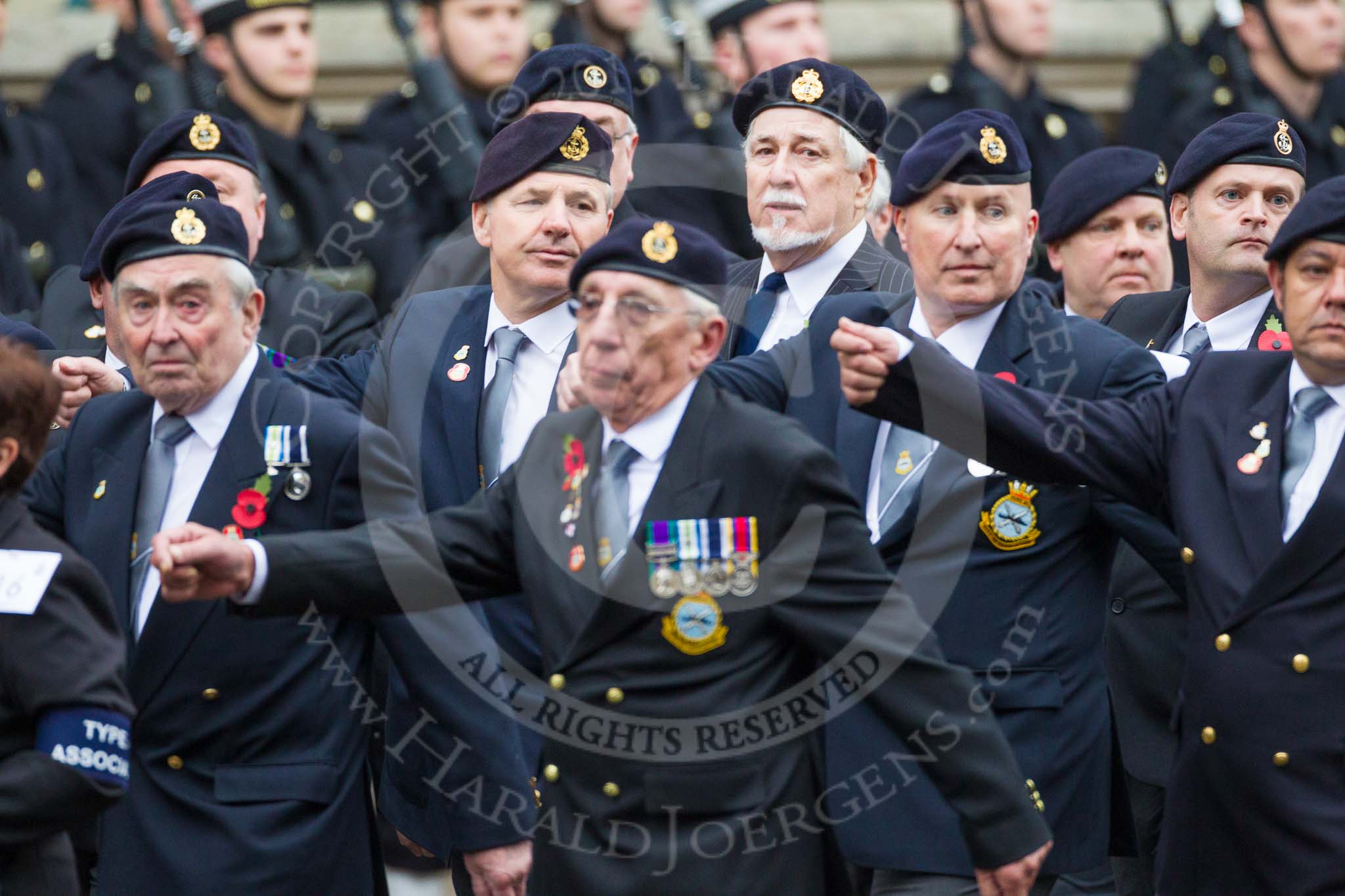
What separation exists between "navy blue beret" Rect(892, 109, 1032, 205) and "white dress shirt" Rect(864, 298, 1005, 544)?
0.31 m

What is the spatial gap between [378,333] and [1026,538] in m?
2.69

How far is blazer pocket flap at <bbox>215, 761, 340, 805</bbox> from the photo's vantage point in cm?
534

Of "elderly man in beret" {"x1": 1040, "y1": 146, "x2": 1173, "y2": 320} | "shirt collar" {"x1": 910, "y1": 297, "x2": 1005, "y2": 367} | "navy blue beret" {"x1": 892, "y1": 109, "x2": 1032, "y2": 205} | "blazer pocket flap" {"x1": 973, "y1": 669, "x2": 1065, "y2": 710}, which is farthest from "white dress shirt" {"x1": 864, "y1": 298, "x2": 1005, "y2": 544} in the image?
"elderly man in beret" {"x1": 1040, "y1": 146, "x2": 1173, "y2": 320}

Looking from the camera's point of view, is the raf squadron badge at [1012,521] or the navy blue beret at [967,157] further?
the navy blue beret at [967,157]

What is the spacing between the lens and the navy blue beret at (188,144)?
24.8 ft

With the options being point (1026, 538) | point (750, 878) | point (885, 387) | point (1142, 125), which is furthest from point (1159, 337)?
point (1142, 125)

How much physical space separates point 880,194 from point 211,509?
9.66 ft

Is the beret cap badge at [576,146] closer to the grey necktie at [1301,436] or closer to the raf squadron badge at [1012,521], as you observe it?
the raf squadron badge at [1012,521]

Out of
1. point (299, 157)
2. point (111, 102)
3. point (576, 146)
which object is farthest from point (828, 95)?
point (111, 102)

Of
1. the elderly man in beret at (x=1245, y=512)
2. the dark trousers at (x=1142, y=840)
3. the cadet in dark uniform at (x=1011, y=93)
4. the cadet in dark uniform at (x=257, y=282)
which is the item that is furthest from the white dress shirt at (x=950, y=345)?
the cadet in dark uniform at (x=1011, y=93)

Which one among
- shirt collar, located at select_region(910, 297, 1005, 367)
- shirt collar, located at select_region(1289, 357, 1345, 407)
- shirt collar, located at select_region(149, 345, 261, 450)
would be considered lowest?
shirt collar, located at select_region(149, 345, 261, 450)

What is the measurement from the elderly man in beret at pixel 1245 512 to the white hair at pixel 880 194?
213 centimetres

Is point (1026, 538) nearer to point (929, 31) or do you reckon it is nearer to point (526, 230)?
point (526, 230)

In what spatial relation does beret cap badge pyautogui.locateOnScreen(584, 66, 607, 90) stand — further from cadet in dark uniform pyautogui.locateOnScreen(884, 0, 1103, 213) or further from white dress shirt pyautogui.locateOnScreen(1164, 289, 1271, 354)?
cadet in dark uniform pyautogui.locateOnScreen(884, 0, 1103, 213)
